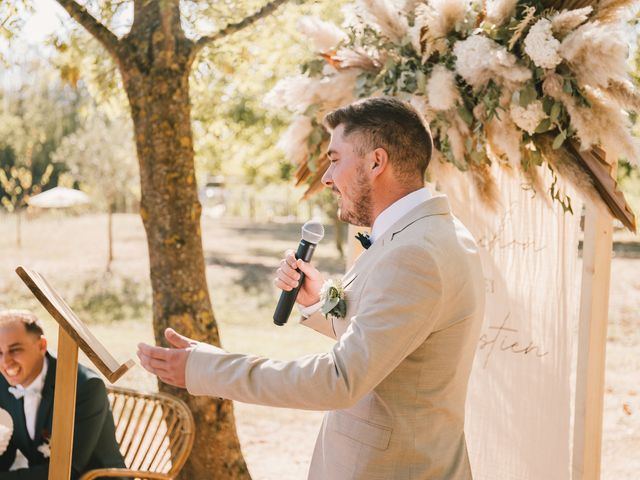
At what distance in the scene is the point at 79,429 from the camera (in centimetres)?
329

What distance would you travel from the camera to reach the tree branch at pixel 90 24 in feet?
13.0

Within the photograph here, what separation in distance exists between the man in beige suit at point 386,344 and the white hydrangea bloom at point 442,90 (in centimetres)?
77

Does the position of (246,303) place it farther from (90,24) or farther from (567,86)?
(567,86)

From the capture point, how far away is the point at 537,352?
11.5 feet

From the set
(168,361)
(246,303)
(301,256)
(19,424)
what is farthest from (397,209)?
(246,303)

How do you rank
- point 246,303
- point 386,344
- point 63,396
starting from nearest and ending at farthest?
point 386,344 < point 63,396 < point 246,303

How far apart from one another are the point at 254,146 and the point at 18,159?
27.3m

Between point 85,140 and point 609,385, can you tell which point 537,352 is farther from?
point 85,140

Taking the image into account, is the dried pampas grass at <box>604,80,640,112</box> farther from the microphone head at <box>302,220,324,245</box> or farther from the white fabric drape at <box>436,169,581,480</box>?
the microphone head at <box>302,220,324,245</box>

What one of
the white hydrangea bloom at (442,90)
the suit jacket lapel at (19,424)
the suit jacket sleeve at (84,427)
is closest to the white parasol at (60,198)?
the suit jacket lapel at (19,424)

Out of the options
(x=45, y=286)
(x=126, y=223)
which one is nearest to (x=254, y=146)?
(x=45, y=286)

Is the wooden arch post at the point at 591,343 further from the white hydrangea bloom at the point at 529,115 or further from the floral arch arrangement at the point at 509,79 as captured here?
the white hydrangea bloom at the point at 529,115

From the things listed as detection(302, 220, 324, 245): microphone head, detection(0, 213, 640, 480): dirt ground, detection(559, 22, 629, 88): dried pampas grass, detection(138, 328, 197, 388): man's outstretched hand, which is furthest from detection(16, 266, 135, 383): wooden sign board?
detection(0, 213, 640, 480): dirt ground

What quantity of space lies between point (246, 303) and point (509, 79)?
13.4 meters
